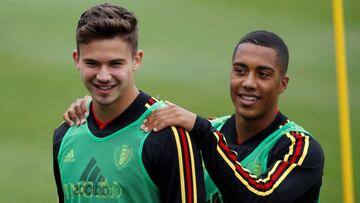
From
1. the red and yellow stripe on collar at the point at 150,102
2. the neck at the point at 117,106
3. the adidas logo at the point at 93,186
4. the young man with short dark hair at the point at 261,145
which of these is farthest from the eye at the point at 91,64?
the young man with short dark hair at the point at 261,145

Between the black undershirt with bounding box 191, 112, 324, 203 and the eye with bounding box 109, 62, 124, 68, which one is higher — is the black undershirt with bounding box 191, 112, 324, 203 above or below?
below

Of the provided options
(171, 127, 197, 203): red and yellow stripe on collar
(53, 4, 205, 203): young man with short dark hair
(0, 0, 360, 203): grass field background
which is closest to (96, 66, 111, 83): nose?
(53, 4, 205, 203): young man with short dark hair

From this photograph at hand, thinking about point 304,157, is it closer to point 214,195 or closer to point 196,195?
point 214,195

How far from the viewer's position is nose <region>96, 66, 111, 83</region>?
3.91 metres

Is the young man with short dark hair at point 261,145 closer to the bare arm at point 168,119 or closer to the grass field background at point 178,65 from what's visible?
the bare arm at point 168,119

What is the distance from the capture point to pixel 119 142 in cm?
404

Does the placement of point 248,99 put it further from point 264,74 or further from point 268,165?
point 268,165

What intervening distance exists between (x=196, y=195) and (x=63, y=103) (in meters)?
4.16

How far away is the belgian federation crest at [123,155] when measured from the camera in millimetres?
3970

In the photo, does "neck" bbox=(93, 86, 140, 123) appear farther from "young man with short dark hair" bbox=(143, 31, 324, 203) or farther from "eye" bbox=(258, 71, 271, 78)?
"eye" bbox=(258, 71, 271, 78)

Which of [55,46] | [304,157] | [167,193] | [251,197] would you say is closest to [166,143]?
[167,193]

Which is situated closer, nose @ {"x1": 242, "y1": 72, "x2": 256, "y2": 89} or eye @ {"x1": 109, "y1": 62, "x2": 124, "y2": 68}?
eye @ {"x1": 109, "y1": 62, "x2": 124, "y2": 68}

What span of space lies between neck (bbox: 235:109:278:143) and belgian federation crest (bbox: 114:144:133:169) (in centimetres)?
97

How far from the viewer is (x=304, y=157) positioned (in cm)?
455
